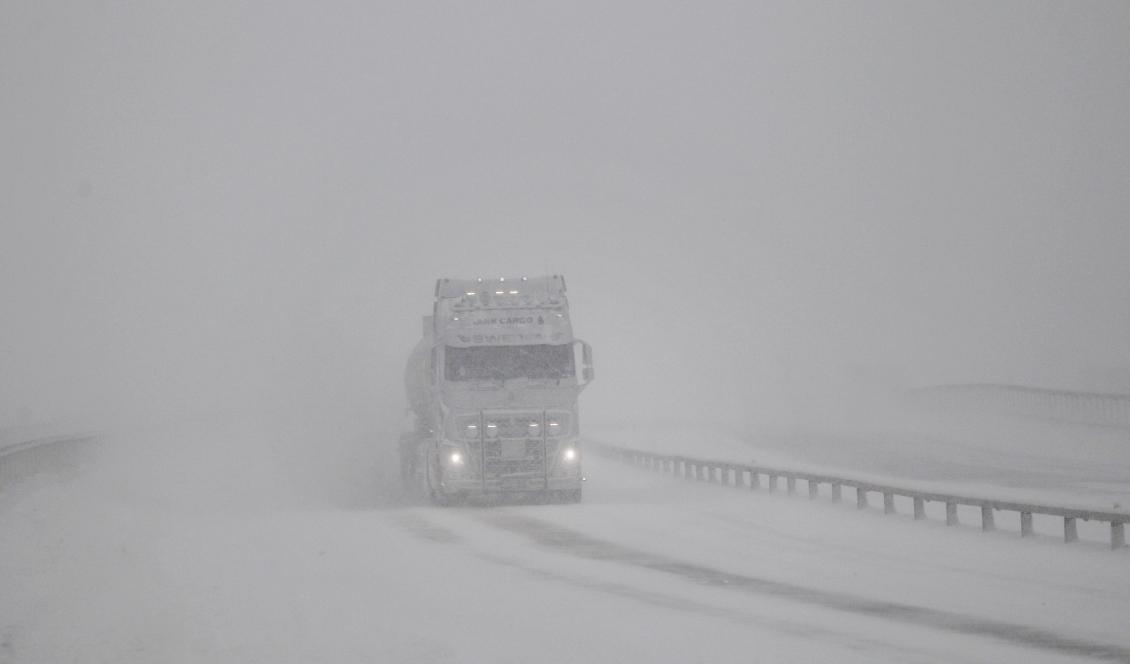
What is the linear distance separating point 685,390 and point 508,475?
83899 mm

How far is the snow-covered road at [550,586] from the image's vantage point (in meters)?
13.5

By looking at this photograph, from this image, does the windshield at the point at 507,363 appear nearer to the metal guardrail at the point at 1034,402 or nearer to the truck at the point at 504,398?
the truck at the point at 504,398

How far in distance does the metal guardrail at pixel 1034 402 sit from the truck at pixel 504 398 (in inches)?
1037

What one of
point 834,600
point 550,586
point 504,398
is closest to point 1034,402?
point 504,398

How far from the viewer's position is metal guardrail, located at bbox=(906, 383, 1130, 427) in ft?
182

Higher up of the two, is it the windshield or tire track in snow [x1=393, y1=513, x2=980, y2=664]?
the windshield

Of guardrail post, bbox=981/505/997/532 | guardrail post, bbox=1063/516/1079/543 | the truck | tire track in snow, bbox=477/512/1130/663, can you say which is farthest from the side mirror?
guardrail post, bbox=1063/516/1079/543

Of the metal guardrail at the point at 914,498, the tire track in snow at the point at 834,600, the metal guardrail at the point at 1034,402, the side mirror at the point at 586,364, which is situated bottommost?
the metal guardrail at the point at 1034,402

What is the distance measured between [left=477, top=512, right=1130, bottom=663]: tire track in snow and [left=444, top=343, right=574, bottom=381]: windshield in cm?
581

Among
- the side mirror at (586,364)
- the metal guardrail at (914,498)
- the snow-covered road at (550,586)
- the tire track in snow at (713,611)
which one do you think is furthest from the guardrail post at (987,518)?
the side mirror at (586,364)

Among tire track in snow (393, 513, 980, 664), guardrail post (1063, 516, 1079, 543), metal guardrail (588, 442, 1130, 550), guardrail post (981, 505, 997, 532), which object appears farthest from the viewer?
guardrail post (981, 505, 997, 532)

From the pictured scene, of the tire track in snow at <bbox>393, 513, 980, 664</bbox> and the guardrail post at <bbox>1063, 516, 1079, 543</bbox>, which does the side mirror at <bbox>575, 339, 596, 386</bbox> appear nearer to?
the tire track in snow at <bbox>393, 513, 980, 664</bbox>

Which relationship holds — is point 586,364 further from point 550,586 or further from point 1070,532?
point 550,586

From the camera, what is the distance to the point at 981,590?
16.9 meters
